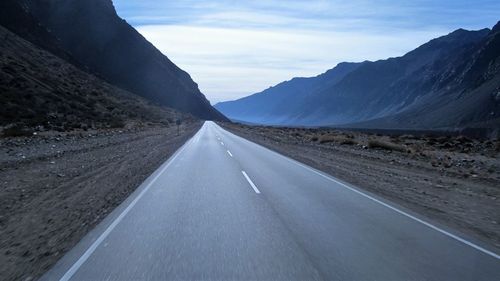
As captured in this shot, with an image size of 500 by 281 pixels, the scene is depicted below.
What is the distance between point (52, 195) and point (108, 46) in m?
108

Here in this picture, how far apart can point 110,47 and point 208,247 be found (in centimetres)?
11451

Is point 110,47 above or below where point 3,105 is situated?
above

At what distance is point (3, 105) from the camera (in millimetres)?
40344

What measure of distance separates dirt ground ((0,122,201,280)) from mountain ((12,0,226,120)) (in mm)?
68635

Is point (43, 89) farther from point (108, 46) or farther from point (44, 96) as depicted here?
point (108, 46)

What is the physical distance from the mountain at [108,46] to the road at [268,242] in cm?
8099

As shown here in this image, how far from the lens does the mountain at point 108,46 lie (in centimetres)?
10071

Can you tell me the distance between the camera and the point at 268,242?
816 cm

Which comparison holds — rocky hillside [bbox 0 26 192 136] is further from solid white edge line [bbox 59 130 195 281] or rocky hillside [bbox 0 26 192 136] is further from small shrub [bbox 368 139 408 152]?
solid white edge line [bbox 59 130 195 281]

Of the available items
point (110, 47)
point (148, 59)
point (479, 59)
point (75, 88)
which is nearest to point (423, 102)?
point (479, 59)

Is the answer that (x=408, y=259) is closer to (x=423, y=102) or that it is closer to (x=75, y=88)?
(x=75, y=88)

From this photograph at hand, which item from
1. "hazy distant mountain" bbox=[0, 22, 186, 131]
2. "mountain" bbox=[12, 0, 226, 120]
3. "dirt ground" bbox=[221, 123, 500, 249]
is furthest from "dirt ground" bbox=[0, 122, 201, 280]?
"mountain" bbox=[12, 0, 226, 120]

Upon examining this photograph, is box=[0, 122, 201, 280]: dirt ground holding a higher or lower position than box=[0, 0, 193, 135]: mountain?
lower

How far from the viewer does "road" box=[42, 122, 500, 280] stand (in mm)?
6641
